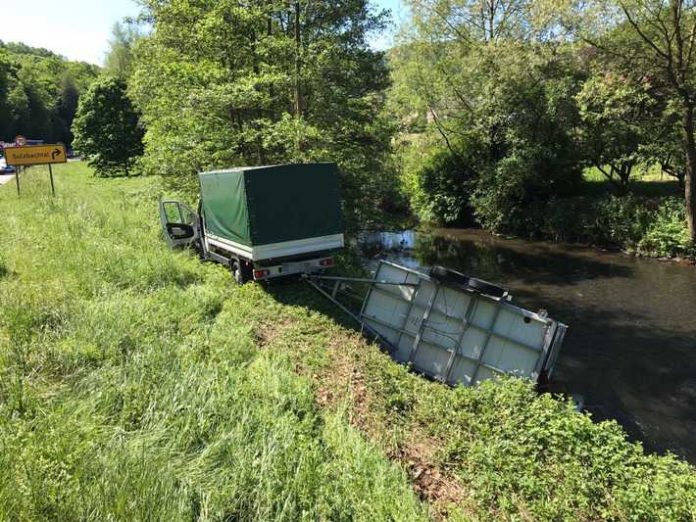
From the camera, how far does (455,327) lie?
34.8 feet

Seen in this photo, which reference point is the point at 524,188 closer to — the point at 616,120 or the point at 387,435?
the point at 616,120

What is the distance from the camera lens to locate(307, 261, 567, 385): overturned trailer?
985 cm

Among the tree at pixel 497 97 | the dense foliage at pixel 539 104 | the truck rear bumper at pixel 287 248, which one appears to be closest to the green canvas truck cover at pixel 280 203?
the truck rear bumper at pixel 287 248

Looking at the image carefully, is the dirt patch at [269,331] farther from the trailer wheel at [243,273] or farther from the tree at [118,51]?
the tree at [118,51]

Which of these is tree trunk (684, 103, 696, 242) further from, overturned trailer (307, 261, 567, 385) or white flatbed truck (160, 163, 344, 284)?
white flatbed truck (160, 163, 344, 284)

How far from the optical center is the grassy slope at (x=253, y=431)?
183 inches

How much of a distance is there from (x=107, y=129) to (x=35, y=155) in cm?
2582

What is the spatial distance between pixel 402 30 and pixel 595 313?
19.6m

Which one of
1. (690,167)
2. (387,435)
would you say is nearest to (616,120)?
(690,167)

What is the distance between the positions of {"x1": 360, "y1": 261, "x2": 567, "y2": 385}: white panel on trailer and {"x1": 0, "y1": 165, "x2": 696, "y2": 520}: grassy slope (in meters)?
1.27

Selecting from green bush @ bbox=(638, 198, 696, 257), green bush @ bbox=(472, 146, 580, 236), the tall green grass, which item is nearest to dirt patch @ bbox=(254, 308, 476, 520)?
the tall green grass

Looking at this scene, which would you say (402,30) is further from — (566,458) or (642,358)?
(566,458)

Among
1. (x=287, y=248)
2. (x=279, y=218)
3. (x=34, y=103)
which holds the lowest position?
(x=34, y=103)

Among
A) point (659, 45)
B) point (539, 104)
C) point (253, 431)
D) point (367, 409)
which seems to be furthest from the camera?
point (539, 104)
